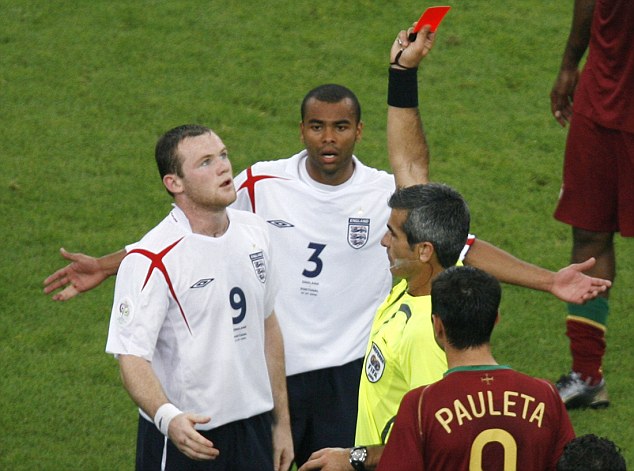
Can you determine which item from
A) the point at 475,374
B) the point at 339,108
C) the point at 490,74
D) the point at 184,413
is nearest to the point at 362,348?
the point at 339,108

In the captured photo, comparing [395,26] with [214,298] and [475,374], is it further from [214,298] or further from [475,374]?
[475,374]

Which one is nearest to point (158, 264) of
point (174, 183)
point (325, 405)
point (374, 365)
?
point (174, 183)

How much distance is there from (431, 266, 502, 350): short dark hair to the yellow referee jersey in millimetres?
294

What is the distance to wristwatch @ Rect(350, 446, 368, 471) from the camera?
4766mm

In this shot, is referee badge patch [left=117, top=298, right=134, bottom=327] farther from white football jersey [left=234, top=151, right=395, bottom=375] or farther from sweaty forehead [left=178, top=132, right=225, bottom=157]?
white football jersey [left=234, top=151, right=395, bottom=375]

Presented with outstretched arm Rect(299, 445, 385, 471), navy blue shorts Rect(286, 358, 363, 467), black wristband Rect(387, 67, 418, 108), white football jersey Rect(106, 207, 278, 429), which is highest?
black wristband Rect(387, 67, 418, 108)

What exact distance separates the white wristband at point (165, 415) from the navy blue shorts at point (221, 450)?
451mm

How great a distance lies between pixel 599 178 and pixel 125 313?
352 cm

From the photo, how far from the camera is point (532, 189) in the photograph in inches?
417

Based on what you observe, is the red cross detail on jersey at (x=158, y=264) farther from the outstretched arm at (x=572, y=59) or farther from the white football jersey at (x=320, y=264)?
the outstretched arm at (x=572, y=59)

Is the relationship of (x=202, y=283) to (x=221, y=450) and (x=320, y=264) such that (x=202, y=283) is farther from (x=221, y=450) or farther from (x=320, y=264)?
(x=320, y=264)

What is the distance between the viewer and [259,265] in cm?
576

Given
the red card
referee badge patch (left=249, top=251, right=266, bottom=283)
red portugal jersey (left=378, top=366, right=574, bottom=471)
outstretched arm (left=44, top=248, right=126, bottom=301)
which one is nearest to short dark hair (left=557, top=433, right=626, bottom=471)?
red portugal jersey (left=378, top=366, right=574, bottom=471)

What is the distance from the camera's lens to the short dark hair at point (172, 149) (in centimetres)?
568
